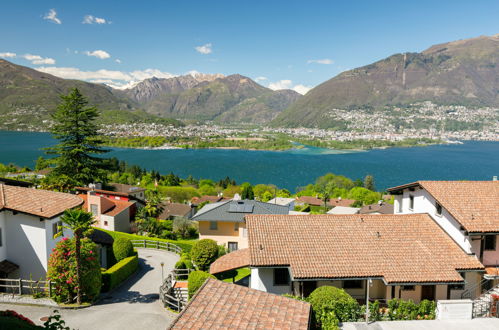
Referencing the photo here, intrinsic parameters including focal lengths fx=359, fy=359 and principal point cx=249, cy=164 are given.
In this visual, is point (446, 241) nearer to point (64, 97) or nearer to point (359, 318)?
point (359, 318)

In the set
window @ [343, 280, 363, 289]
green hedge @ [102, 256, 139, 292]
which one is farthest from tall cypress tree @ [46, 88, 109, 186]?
window @ [343, 280, 363, 289]

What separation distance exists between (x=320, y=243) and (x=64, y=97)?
3576 cm

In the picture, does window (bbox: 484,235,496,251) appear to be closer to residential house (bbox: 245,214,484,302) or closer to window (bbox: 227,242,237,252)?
residential house (bbox: 245,214,484,302)

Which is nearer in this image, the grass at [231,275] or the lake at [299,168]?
the grass at [231,275]

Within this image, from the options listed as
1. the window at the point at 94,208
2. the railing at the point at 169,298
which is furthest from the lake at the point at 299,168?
the railing at the point at 169,298

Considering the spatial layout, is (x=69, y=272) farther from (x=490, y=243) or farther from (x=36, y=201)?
(x=490, y=243)

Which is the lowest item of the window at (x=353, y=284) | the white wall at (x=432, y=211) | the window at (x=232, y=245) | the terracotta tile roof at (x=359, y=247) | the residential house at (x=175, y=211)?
the residential house at (x=175, y=211)

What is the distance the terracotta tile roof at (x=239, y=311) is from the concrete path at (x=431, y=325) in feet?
13.7

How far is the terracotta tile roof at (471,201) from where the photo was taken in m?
17.2

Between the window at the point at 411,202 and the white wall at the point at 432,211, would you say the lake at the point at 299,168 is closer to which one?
the white wall at the point at 432,211

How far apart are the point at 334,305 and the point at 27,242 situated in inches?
590

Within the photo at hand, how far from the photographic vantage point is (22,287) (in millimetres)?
16891

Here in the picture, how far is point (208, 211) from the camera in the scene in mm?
31828

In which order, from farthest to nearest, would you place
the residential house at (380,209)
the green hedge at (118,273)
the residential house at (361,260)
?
1. the residential house at (380,209)
2. the green hedge at (118,273)
3. the residential house at (361,260)
